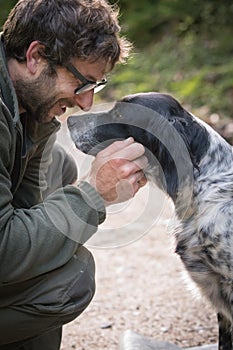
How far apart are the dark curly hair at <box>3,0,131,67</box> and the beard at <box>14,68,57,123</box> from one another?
71 millimetres

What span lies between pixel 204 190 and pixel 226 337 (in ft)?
2.38

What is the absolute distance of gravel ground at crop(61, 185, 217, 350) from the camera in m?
3.88

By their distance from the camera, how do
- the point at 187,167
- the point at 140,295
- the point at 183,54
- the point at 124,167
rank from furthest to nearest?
the point at 183,54, the point at 140,295, the point at 187,167, the point at 124,167

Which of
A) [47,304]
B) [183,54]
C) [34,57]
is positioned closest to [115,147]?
[34,57]

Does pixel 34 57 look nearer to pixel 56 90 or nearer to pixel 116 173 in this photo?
pixel 56 90

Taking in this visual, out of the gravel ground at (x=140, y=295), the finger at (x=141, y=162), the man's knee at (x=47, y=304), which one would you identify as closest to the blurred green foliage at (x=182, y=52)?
the gravel ground at (x=140, y=295)

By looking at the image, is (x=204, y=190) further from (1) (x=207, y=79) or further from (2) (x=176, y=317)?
(1) (x=207, y=79)

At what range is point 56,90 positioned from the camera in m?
2.79

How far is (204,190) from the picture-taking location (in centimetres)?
306

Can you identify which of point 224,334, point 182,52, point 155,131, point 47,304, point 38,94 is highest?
point 38,94

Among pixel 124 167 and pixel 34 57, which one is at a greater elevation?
pixel 34 57

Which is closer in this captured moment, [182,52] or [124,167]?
[124,167]

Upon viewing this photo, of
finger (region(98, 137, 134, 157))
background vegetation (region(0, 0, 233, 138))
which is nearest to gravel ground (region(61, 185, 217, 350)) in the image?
finger (region(98, 137, 134, 157))

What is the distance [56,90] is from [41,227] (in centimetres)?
54
